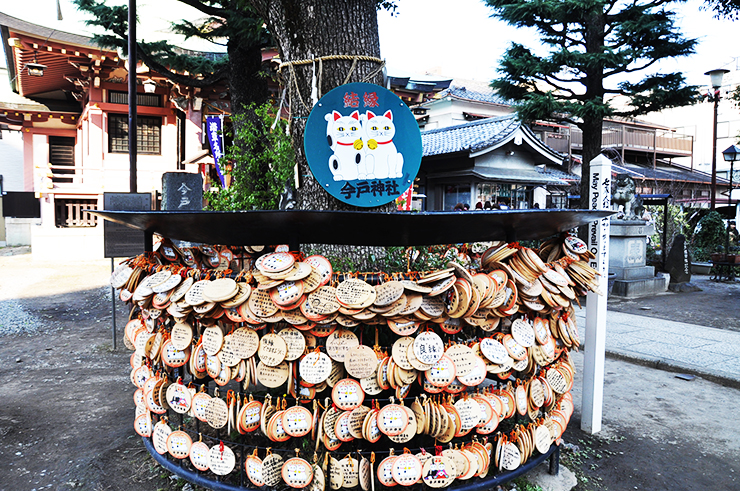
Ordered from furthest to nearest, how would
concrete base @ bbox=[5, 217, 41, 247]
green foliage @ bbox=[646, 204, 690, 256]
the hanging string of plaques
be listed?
concrete base @ bbox=[5, 217, 41, 247] < green foliage @ bbox=[646, 204, 690, 256] < the hanging string of plaques

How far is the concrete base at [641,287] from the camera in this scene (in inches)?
449

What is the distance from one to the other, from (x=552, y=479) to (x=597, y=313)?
52.7 inches

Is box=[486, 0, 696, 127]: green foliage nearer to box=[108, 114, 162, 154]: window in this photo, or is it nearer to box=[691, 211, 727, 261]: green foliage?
box=[691, 211, 727, 261]: green foliage

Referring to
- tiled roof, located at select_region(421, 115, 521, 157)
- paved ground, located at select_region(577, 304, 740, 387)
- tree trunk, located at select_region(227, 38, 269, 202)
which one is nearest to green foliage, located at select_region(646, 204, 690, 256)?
tiled roof, located at select_region(421, 115, 521, 157)

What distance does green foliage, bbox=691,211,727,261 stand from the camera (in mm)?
16219

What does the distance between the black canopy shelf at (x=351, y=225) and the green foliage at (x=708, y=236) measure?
1677 cm

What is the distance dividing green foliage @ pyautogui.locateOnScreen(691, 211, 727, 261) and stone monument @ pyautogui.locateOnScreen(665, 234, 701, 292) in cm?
491

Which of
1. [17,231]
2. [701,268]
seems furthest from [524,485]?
[17,231]

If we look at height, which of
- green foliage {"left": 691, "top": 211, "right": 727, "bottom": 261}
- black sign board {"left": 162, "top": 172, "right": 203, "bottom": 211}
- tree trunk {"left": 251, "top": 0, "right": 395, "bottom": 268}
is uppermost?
tree trunk {"left": 251, "top": 0, "right": 395, "bottom": 268}

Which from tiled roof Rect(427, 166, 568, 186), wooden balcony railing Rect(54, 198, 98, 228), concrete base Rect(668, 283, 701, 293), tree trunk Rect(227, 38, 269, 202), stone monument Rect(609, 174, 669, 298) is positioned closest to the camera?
tree trunk Rect(227, 38, 269, 202)

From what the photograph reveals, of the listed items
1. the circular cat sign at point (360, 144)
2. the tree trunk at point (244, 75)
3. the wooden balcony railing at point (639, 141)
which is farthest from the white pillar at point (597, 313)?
the wooden balcony railing at point (639, 141)

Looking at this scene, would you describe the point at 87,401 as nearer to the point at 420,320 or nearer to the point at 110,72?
the point at 420,320

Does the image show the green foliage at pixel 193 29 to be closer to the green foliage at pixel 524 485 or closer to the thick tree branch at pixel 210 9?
the thick tree branch at pixel 210 9

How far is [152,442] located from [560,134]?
29546mm
